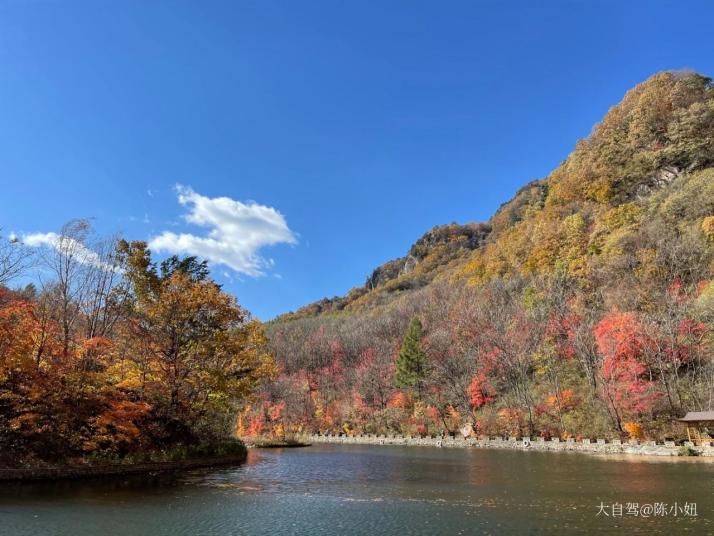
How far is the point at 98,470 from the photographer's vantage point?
19.1 m

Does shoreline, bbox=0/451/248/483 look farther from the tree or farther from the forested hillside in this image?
the forested hillside

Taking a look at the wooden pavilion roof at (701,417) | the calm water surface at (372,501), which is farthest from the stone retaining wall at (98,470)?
the wooden pavilion roof at (701,417)

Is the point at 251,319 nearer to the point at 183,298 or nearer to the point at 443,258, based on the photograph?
the point at 183,298

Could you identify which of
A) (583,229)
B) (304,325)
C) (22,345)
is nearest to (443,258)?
(304,325)

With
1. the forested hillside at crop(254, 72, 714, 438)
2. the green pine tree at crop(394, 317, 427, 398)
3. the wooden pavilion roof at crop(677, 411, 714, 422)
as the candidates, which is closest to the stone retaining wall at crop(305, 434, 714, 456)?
the wooden pavilion roof at crop(677, 411, 714, 422)

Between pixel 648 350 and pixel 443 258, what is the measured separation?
102 metres

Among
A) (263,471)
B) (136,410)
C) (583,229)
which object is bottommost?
(263,471)

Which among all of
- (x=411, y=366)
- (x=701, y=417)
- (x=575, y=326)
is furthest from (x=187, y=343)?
(x=411, y=366)

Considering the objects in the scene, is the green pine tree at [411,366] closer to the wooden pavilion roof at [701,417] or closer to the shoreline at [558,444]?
the shoreline at [558,444]

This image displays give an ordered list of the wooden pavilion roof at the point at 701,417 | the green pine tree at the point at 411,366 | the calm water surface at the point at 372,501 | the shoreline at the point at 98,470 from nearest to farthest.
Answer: the calm water surface at the point at 372,501 < the shoreline at the point at 98,470 < the wooden pavilion roof at the point at 701,417 < the green pine tree at the point at 411,366

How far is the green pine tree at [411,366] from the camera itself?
5172cm

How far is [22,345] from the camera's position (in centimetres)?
1709

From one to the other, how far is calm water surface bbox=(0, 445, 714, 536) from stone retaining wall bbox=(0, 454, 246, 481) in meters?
1.37

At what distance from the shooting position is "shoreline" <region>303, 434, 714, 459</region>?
79.8ft
